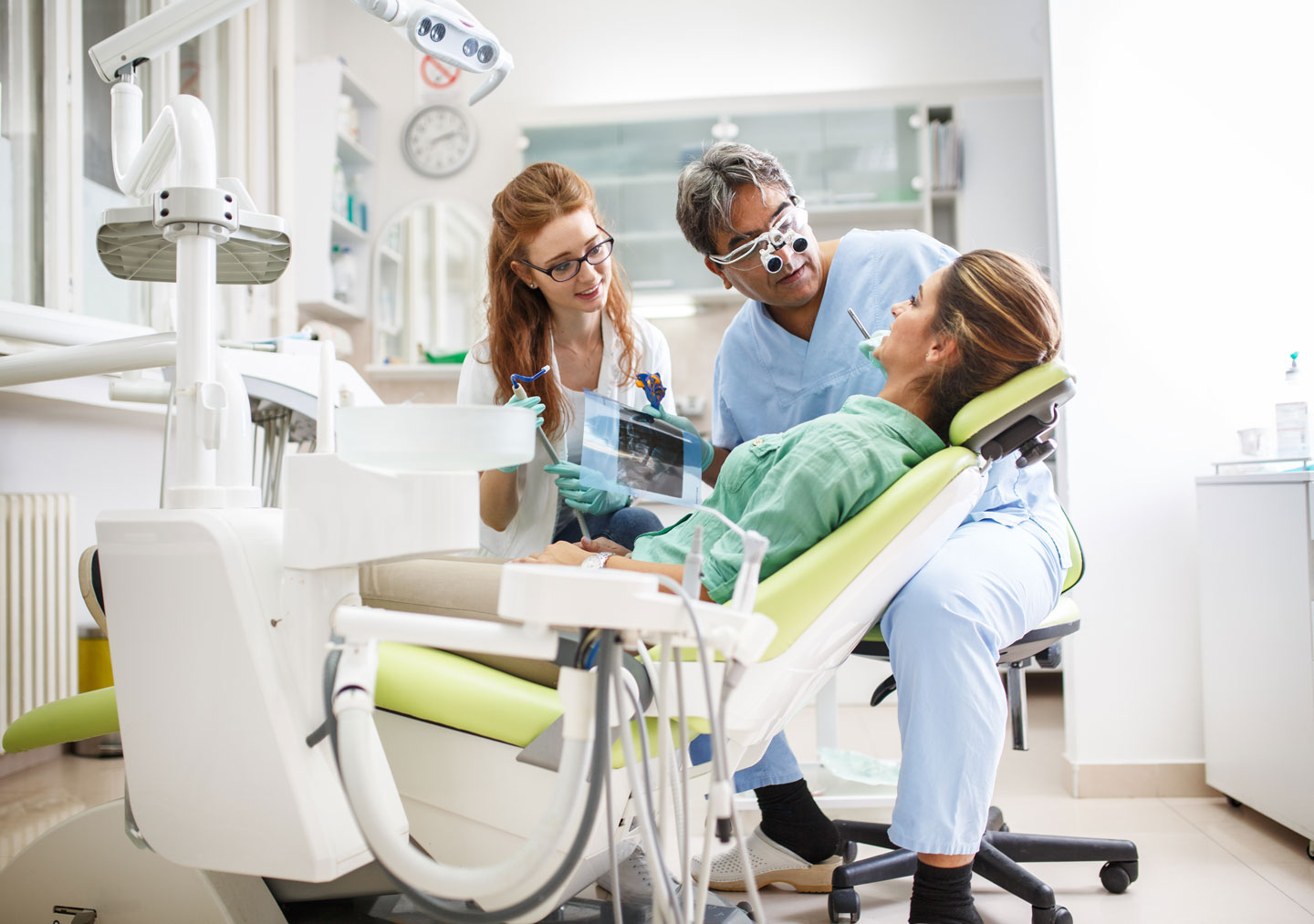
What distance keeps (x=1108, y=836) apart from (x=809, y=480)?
1222mm

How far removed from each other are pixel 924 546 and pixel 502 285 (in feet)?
3.23

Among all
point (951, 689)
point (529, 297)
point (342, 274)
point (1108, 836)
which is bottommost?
point (1108, 836)

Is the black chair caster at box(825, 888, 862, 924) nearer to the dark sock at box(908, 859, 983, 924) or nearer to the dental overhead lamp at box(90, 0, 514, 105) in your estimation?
the dark sock at box(908, 859, 983, 924)

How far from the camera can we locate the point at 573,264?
1655mm

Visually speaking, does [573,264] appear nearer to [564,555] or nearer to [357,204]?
[564,555]

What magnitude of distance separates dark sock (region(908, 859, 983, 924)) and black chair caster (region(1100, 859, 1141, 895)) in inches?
20.8

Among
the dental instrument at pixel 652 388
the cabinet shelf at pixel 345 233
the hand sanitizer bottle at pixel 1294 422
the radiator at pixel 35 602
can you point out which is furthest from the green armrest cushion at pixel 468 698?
the cabinet shelf at pixel 345 233

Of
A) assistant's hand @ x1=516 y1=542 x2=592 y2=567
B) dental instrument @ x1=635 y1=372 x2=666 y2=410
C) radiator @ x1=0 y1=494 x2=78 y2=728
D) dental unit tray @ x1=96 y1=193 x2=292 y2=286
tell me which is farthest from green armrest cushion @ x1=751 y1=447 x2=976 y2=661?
radiator @ x1=0 y1=494 x2=78 y2=728

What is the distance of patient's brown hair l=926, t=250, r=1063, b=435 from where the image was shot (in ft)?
3.64

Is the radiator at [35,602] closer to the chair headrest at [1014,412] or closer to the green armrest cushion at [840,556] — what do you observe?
the green armrest cushion at [840,556]

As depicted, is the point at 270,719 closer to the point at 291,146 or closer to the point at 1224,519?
the point at 1224,519

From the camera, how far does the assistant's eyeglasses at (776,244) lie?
1518 mm

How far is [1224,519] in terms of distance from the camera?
6.11ft

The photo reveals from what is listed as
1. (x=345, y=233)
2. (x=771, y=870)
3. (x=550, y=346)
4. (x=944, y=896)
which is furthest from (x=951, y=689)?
(x=345, y=233)
